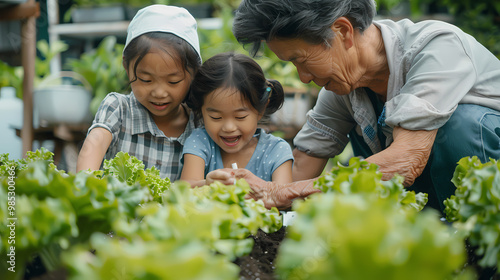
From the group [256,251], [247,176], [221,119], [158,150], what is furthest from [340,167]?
[158,150]

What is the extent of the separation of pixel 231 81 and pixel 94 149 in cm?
67

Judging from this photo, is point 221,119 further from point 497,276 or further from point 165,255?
point 165,255

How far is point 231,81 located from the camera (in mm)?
2131

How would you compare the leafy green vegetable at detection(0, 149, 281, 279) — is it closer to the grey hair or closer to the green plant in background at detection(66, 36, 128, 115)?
the grey hair

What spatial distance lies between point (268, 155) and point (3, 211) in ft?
5.27

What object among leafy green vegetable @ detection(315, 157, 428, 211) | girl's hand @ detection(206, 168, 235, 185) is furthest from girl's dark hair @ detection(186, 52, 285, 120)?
leafy green vegetable @ detection(315, 157, 428, 211)

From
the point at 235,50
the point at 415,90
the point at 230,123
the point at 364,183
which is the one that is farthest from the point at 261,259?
the point at 235,50

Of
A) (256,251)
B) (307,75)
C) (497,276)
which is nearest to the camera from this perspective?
(497,276)

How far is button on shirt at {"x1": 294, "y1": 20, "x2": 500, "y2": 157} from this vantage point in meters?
1.65

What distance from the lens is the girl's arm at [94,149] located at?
6.43 feet

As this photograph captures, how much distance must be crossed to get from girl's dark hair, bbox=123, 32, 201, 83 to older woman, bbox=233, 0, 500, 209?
0.31m

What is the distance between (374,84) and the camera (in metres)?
2.09

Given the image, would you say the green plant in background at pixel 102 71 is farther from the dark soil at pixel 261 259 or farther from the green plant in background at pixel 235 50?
the dark soil at pixel 261 259

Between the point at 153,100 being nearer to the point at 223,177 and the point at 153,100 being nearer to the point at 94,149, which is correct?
the point at 94,149
